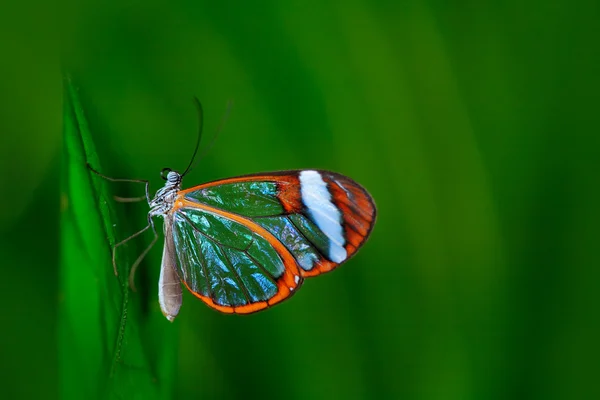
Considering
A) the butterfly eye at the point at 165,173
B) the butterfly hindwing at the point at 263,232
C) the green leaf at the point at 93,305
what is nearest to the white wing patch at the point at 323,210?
the butterfly hindwing at the point at 263,232

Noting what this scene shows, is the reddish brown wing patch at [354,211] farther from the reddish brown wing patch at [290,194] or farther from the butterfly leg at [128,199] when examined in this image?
the butterfly leg at [128,199]

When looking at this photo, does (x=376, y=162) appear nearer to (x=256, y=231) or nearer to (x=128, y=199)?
(x=256, y=231)

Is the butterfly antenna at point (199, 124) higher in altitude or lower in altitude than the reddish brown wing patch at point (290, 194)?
higher

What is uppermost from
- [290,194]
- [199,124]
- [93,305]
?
[199,124]

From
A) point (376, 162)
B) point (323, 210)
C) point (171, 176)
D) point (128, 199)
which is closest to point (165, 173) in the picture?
point (171, 176)

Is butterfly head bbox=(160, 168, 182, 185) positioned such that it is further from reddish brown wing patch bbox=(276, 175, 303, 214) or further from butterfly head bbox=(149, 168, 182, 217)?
reddish brown wing patch bbox=(276, 175, 303, 214)

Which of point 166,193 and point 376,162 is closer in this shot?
point 166,193

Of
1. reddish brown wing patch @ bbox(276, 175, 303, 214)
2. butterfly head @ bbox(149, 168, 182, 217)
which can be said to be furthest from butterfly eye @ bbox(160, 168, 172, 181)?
reddish brown wing patch @ bbox(276, 175, 303, 214)

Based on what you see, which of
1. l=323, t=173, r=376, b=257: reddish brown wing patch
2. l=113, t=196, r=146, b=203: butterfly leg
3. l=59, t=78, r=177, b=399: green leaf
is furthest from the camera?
l=323, t=173, r=376, b=257: reddish brown wing patch
